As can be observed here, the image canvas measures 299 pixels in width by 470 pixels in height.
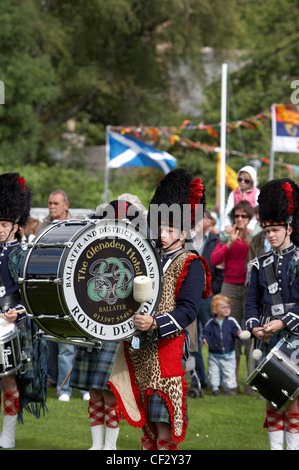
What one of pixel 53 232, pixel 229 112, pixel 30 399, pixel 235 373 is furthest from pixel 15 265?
pixel 229 112

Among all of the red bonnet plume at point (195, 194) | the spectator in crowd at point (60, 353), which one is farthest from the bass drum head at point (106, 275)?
the spectator in crowd at point (60, 353)

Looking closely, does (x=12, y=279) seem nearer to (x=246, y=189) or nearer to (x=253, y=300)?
(x=253, y=300)

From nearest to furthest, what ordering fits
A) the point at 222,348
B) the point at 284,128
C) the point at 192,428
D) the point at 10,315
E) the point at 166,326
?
the point at 166,326, the point at 10,315, the point at 192,428, the point at 222,348, the point at 284,128

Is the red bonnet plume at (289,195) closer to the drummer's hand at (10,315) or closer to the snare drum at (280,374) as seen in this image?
the snare drum at (280,374)

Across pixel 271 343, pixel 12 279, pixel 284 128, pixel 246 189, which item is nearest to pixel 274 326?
pixel 271 343

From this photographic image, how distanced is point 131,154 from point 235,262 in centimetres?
616

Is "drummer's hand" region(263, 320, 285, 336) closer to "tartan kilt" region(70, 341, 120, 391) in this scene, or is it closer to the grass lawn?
"tartan kilt" region(70, 341, 120, 391)

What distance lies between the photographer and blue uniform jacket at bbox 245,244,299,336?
5041 mm

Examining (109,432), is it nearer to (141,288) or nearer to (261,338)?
(261,338)

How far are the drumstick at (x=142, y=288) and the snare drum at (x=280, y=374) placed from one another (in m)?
1.12

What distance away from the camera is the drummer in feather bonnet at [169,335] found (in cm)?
443

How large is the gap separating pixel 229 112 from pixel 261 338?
2129 cm

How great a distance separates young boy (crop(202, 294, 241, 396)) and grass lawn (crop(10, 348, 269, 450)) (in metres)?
0.28

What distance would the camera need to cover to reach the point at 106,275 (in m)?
4.15
